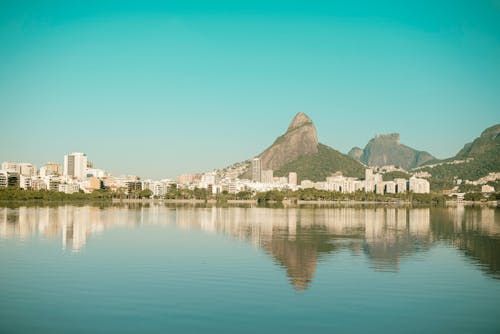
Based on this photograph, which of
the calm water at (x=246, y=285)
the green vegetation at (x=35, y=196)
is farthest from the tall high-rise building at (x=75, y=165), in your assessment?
the calm water at (x=246, y=285)

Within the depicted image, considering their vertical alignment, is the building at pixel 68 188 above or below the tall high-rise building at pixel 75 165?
below

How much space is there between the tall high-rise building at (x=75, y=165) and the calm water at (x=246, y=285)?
6500 inches

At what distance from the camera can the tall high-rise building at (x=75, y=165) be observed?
617ft

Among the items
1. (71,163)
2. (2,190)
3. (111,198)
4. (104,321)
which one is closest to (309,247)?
(104,321)

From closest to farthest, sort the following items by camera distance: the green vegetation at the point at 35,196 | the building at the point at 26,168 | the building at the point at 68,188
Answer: the green vegetation at the point at 35,196, the building at the point at 68,188, the building at the point at 26,168

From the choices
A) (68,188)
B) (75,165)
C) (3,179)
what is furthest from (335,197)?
(75,165)

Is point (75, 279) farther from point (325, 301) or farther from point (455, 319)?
point (455, 319)

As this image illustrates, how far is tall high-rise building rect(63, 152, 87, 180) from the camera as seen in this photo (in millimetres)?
188175

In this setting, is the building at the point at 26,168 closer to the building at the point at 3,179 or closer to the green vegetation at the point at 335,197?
the building at the point at 3,179

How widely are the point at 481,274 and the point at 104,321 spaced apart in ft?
44.2

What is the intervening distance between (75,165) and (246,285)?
183 meters

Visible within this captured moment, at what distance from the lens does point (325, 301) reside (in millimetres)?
14570

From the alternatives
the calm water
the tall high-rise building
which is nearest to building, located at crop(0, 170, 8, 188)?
the tall high-rise building

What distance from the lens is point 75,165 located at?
622 ft
